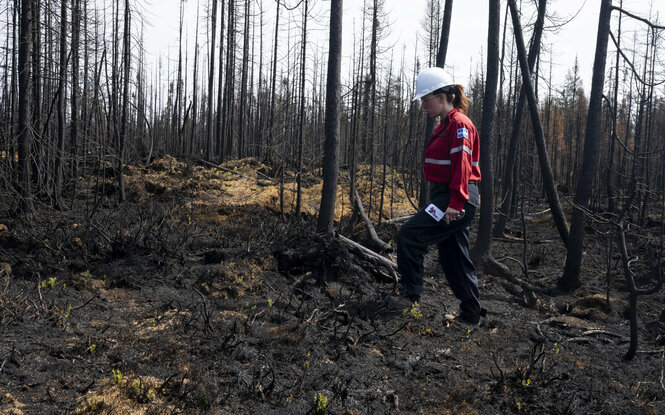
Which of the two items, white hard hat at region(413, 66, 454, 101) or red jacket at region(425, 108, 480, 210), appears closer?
red jacket at region(425, 108, 480, 210)

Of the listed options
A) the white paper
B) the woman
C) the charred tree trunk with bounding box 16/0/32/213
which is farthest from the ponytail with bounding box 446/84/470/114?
the charred tree trunk with bounding box 16/0/32/213

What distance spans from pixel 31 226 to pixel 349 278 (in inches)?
172

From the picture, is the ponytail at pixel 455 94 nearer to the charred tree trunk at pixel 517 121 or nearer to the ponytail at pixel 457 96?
the ponytail at pixel 457 96

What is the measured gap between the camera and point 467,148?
3.69m

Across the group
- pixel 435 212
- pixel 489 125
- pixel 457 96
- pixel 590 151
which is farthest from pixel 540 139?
pixel 435 212

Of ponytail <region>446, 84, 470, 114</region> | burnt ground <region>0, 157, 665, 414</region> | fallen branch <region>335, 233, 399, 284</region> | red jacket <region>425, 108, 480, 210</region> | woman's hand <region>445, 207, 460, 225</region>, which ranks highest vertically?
ponytail <region>446, 84, 470, 114</region>

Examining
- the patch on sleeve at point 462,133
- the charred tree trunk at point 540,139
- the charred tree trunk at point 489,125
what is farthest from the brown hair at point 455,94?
the charred tree trunk at point 489,125

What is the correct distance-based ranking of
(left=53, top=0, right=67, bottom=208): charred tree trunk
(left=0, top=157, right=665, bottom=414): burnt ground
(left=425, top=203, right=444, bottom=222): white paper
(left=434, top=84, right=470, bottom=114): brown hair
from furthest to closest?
(left=53, top=0, right=67, bottom=208): charred tree trunk < (left=434, top=84, right=470, bottom=114): brown hair < (left=425, top=203, right=444, bottom=222): white paper < (left=0, top=157, right=665, bottom=414): burnt ground

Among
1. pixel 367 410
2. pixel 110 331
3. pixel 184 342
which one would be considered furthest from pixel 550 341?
pixel 110 331

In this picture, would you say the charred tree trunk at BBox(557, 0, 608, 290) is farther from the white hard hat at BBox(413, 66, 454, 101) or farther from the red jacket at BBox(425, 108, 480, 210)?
the white hard hat at BBox(413, 66, 454, 101)

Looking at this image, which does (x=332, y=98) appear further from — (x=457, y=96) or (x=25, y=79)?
(x=25, y=79)

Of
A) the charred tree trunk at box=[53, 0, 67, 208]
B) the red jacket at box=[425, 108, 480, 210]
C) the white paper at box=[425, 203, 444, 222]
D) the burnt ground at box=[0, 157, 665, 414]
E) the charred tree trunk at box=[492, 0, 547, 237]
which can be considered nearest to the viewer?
the burnt ground at box=[0, 157, 665, 414]

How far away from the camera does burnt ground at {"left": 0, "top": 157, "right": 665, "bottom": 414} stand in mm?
2811

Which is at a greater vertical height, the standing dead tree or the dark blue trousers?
the standing dead tree
